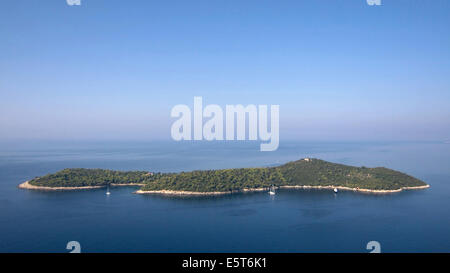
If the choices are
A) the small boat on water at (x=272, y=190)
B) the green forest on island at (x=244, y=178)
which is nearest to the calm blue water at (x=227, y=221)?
the small boat on water at (x=272, y=190)

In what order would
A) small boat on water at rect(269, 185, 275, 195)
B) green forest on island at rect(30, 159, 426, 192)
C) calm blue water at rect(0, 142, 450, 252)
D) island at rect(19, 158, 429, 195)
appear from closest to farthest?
calm blue water at rect(0, 142, 450, 252)
small boat on water at rect(269, 185, 275, 195)
island at rect(19, 158, 429, 195)
green forest on island at rect(30, 159, 426, 192)

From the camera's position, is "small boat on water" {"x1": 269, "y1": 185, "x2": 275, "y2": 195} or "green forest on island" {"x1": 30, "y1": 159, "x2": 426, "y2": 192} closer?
"small boat on water" {"x1": 269, "y1": 185, "x2": 275, "y2": 195}

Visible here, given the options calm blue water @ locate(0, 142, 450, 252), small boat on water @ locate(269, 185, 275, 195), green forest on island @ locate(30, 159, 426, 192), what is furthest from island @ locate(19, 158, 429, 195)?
calm blue water @ locate(0, 142, 450, 252)

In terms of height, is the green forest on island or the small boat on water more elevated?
the green forest on island

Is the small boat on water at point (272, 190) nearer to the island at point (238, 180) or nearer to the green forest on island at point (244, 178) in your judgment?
the island at point (238, 180)

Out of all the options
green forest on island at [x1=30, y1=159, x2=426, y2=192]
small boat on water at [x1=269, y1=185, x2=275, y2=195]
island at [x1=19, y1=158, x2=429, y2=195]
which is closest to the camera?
small boat on water at [x1=269, y1=185, x2=275, y2=195]

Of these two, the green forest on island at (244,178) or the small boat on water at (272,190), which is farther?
the green forest on island at (244,178)

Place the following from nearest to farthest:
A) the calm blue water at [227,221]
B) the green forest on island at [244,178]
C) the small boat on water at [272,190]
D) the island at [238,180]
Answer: the calm blue water at [227,221]
the small boat on water at [272,190]
the island at [238,180]
the green forest on island at [244,178]

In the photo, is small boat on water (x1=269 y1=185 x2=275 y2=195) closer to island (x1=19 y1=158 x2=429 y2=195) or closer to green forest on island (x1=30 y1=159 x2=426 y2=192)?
island (x1=19 y1=158 x2=429 y2=195)

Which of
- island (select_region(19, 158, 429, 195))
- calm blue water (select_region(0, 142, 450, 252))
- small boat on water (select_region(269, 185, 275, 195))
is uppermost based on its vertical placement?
island (select_region(19, 158, 429, 195))
